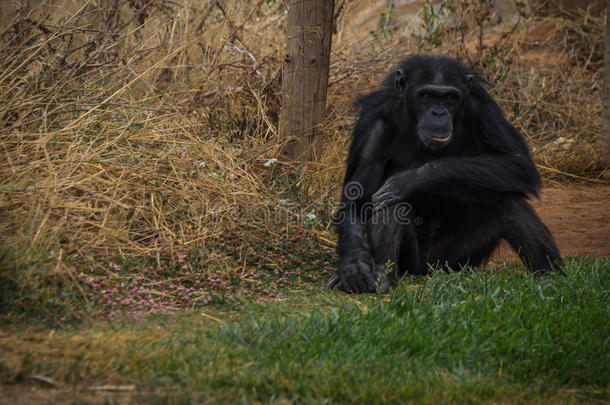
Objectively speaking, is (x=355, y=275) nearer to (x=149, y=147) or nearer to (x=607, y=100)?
(x=149, y=147)

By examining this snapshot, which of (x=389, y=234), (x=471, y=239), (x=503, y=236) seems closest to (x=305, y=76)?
(x=389, y=234)

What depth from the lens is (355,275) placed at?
13.8 feet

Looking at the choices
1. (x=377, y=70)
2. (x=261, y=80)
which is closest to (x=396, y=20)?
(x=377, y=70)

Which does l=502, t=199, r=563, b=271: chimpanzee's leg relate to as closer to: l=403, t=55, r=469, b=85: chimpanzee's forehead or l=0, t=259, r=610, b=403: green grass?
l=0, t=259, r=610, b=403: green grass

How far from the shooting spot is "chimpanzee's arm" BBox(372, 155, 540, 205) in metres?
4.39

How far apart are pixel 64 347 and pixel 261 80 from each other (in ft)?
14.8

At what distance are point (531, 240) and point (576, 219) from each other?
7.47 feet

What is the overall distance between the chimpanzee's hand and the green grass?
0.90 feet

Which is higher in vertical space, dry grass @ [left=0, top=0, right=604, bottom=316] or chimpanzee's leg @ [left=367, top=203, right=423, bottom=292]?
dry grass @ [left=0, top=0, right=604, bottom=316]

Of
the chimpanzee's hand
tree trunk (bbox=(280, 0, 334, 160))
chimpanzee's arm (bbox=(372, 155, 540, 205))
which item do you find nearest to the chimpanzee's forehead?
chimpanzee's arm (bbox=(372, 155, 540, 205))

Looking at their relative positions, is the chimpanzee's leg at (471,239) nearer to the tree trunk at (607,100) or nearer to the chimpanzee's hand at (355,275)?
→ the chimpanzee's hand at (355,275)

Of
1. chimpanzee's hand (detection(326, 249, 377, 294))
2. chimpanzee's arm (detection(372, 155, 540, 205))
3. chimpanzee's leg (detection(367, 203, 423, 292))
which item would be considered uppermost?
chimpanzee's arm (detection(372, 155, 540, 205))

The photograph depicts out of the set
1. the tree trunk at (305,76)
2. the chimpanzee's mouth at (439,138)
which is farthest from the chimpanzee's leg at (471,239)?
the tree trunk at (305,76)

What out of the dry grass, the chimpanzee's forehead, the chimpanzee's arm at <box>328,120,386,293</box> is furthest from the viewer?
the chimpanzee's forehead
